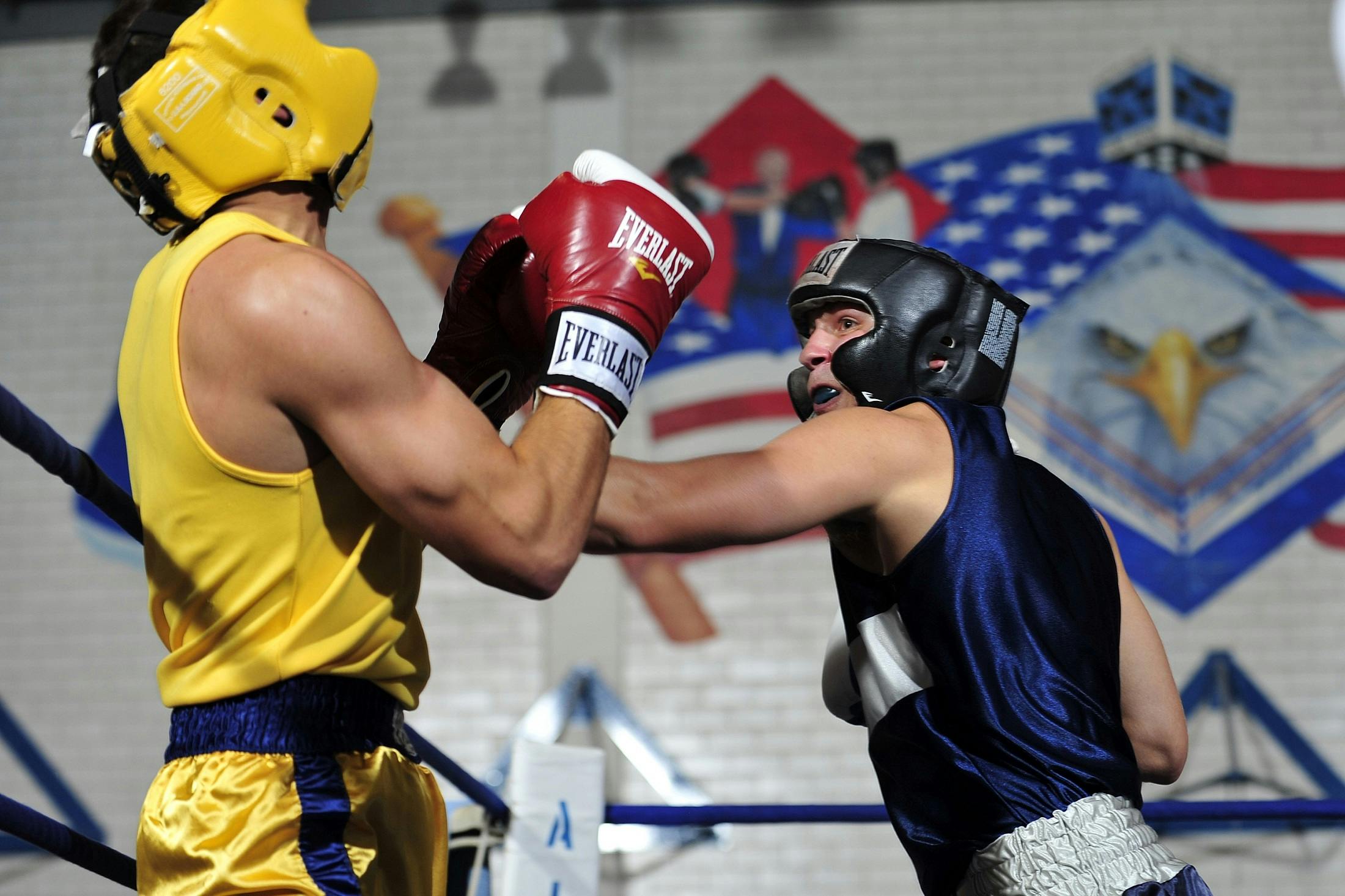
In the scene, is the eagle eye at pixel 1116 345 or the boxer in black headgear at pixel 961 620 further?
the eagle eye at pixel 1116 345

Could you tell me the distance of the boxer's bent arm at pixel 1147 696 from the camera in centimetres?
172

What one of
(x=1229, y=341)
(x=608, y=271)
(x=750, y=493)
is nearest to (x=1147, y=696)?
(x=750, y=493)

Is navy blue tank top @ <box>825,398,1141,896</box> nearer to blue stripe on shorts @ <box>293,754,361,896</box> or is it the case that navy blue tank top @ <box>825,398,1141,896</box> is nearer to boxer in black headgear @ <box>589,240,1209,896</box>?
boxer in black headgear @ <box>589,240,1209,896</box>

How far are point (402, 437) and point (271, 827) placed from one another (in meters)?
0.37

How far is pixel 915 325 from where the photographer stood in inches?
68.1

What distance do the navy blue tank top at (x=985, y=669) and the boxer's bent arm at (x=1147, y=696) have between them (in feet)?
0.38

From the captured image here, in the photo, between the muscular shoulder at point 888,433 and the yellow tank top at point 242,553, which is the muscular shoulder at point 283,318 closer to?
the yellow tank top at point 242,553

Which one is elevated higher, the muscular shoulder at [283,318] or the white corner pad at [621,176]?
the white corner pad at [621,176]

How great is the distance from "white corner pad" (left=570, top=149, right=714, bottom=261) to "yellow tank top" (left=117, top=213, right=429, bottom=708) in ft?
1.24

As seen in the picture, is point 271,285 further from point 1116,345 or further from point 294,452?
point 1116,345

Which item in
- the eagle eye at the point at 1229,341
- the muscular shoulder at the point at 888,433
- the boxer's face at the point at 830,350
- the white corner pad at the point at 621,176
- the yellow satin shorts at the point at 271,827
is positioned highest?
the white corner pad at the point at 621,176

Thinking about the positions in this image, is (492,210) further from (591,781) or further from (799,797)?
(591,781)

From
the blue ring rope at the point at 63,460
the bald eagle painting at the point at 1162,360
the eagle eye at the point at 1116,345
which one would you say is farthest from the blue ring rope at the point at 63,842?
the eagle eye at the point at 1116,345

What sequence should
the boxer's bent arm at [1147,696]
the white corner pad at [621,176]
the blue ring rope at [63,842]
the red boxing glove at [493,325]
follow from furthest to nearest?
the boxer's bent arm at [1147,696] < the red boxing glove at [493,325] < the white corner pad at [621,176] < the blue ring rope at [63,842]
